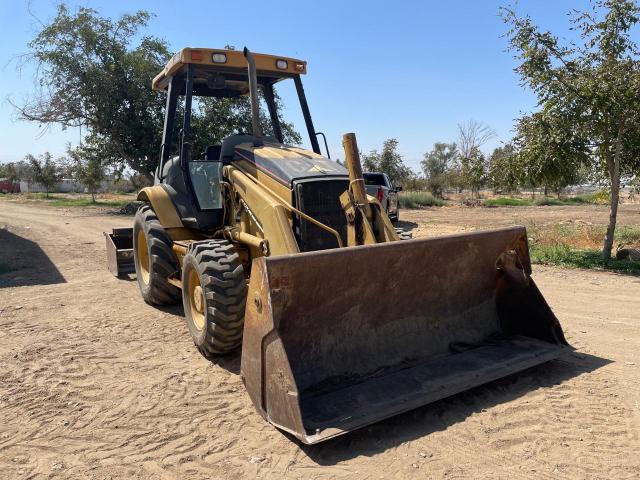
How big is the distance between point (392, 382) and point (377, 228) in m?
1.41

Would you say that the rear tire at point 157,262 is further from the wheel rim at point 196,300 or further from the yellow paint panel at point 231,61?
the yellow paint panel at point 231,61

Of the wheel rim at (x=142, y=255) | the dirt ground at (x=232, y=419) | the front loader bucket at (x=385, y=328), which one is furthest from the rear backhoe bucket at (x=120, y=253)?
the front loader bucket at (x=385, y=328)

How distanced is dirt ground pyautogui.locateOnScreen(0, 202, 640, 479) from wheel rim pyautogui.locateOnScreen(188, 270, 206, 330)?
0.30 meters

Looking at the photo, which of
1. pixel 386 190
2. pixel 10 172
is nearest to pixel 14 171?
pixel 10 172

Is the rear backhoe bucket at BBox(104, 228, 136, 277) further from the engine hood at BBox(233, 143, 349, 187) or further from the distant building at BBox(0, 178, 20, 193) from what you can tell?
the distant building at BBox(0, 178, 20, 193)

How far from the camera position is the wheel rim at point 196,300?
4.94 meters

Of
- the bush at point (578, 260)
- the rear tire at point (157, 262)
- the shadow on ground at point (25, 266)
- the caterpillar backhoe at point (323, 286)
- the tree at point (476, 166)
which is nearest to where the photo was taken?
the caterpillar backhoe at point (323, 286)

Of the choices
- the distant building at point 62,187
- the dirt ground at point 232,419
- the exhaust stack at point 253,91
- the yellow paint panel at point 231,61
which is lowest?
the dirt ground at point 232,419

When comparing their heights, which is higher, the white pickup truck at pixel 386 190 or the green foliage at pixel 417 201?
the white pickup truck at pixel 386 190

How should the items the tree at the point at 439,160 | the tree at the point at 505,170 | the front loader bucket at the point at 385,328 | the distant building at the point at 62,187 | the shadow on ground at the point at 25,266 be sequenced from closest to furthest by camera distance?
the front loader bucket at the point at 385,328, the shadow on ground at the point at 25,266, the tree at the point at 505,170, the tree at the point at 439,160, the distant building at the point at 62,187

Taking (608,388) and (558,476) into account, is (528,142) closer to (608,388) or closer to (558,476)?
(608,388)

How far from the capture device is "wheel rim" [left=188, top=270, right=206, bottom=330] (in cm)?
494

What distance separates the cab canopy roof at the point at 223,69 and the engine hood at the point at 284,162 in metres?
0.90

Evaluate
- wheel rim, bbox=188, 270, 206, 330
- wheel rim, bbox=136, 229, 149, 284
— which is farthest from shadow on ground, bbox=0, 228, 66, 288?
wheel rim, bbox=188, 270, 206, 330
